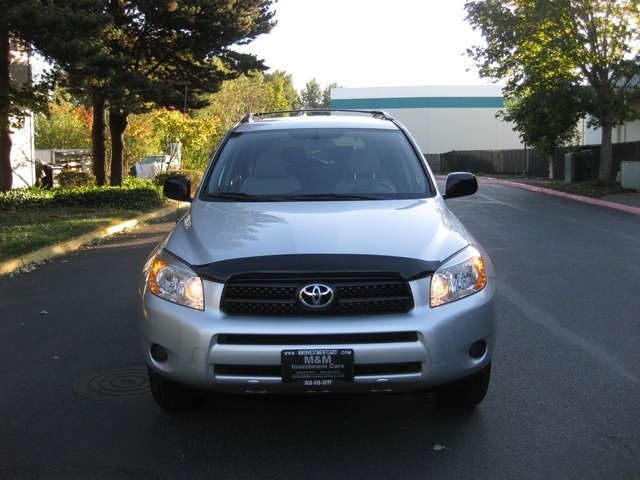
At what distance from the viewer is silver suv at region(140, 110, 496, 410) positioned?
358cm

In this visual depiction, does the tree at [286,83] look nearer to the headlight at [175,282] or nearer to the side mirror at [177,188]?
the side mirror at [177,188]

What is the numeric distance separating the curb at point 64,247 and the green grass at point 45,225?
0.14 meters

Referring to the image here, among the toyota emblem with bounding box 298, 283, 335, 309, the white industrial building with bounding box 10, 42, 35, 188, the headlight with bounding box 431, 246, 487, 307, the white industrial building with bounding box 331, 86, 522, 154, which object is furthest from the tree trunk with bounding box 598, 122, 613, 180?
the white industrial building with bounding box 331, 86, 522, 154

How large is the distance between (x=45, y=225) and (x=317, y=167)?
10298 mm

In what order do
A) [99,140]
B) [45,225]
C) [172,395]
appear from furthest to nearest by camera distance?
[99,140] < [45,225] < [172,395]

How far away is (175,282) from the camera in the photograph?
3.85m

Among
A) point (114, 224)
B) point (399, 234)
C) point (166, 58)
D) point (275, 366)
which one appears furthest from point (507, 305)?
point (166, 58)

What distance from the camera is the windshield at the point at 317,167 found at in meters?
5.11

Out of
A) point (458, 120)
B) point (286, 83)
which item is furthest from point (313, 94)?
point (458, 120)

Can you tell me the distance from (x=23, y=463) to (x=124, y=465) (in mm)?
522

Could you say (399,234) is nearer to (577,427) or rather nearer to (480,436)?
(480,436)

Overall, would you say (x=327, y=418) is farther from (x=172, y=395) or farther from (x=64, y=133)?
(x=64, y=133)

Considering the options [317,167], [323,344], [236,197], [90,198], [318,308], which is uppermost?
[317,167]

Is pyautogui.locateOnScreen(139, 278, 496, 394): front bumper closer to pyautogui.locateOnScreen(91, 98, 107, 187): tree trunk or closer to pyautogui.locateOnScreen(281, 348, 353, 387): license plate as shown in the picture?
pyautogui.locateOnScreen(281, 348, 353, 387): license plate
